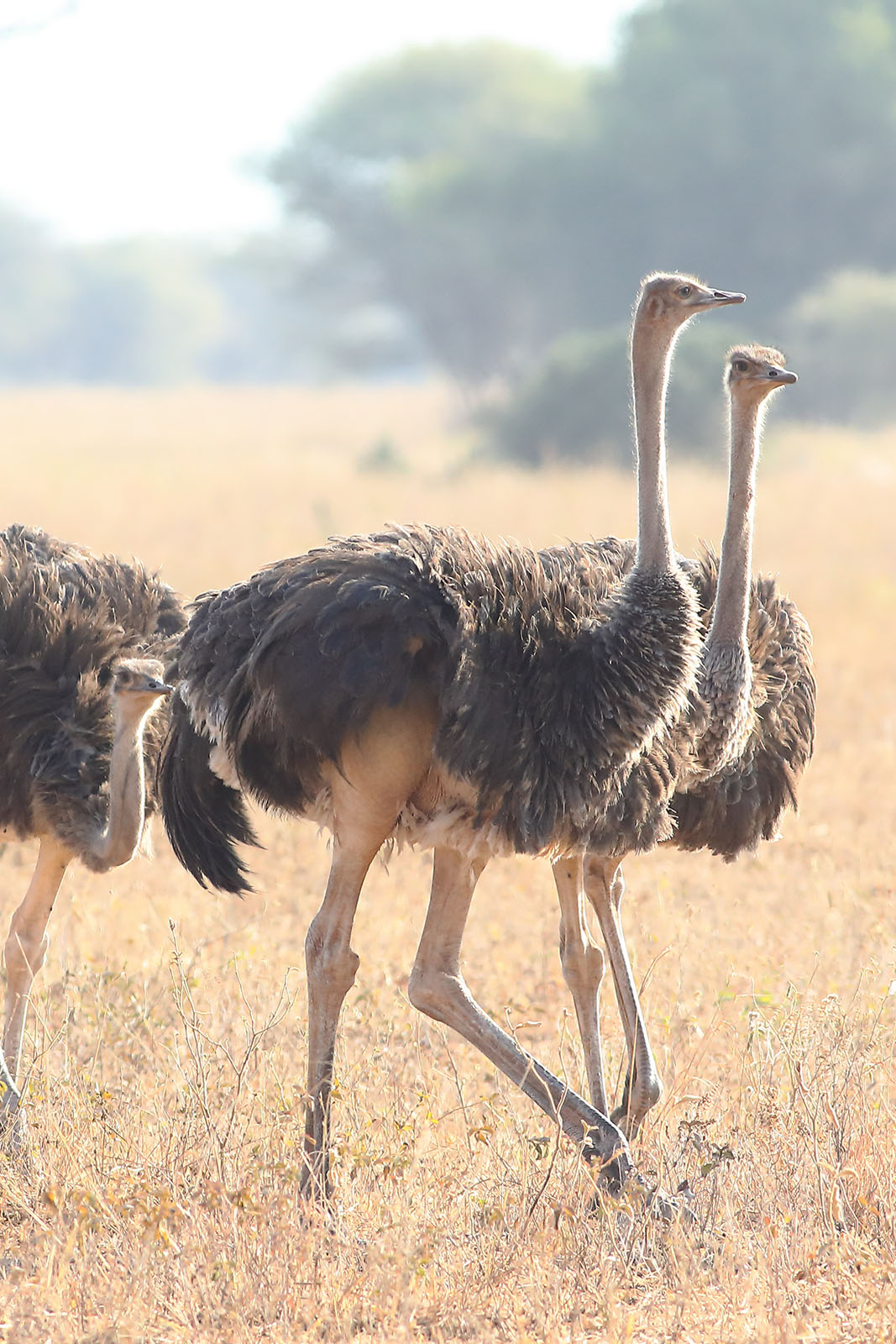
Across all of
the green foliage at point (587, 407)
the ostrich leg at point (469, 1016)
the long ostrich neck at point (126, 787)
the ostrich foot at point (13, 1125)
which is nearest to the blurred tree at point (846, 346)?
the green foliage at point (587, 407)

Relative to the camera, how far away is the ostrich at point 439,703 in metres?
3.73

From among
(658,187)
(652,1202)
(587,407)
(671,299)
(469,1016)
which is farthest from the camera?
(658,187)

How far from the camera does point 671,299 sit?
417 centimetres

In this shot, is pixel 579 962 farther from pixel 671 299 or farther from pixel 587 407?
pixel 587 407

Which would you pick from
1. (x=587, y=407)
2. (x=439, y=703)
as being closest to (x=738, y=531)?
(x=439, y=703)

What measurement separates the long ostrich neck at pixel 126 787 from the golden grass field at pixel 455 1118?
35 cm

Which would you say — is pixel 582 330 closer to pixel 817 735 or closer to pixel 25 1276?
pixel 817 735

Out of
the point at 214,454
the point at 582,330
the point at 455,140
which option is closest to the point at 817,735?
the point at 214,454

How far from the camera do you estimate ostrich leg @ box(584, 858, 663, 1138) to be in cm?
437

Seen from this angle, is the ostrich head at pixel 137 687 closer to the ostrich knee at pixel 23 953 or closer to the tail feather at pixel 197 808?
the tail feather at pixel 197 808

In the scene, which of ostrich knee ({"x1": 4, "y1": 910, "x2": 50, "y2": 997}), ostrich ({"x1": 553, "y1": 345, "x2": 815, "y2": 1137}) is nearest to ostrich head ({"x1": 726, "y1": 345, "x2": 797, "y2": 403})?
ostrich ({"x1": 553, "y1": 345, "x2": 815, "y2": 1137})

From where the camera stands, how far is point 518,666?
151 inches

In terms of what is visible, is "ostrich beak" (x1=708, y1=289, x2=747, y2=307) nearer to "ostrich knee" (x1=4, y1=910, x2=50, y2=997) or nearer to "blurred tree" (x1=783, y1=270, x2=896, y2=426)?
"ostrich knee" (x1=4, y1=910, x2=50, y2=997)

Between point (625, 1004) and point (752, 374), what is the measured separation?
158cm
